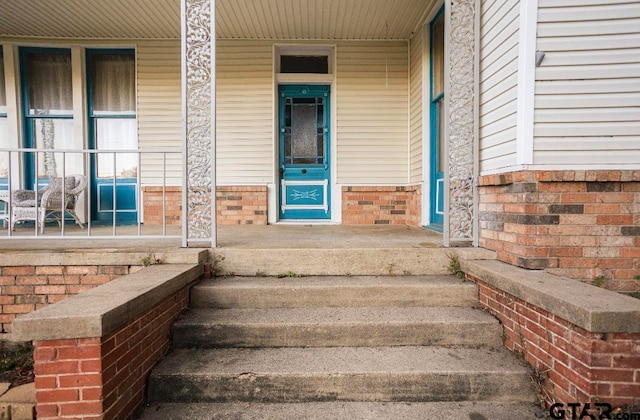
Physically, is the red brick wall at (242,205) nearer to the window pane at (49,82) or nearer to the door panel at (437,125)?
the door panel at (437,125)

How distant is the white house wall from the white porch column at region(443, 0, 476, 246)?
181 centimetres

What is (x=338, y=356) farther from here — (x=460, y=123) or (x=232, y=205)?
(x=232, y=205)

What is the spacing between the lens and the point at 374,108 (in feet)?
18.6

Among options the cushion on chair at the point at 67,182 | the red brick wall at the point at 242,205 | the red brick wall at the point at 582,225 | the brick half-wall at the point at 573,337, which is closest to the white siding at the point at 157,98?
the red brick wall at the point at 242,205

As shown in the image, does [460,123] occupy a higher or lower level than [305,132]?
lower

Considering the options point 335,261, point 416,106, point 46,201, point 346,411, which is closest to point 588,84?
point 335,261

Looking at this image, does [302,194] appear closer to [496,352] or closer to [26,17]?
[496,352]

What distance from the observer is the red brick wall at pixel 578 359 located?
1.68 m

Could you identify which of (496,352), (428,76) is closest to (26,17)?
(428,76)

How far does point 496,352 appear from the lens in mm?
2252

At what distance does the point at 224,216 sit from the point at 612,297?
490 cm

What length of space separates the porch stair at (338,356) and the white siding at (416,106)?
2.83 metres

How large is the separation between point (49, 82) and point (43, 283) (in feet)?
14.8

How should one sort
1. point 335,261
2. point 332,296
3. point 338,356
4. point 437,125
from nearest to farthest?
1. point 338,356
2. point 332,296
3. point 335,261
4. point 437,125
